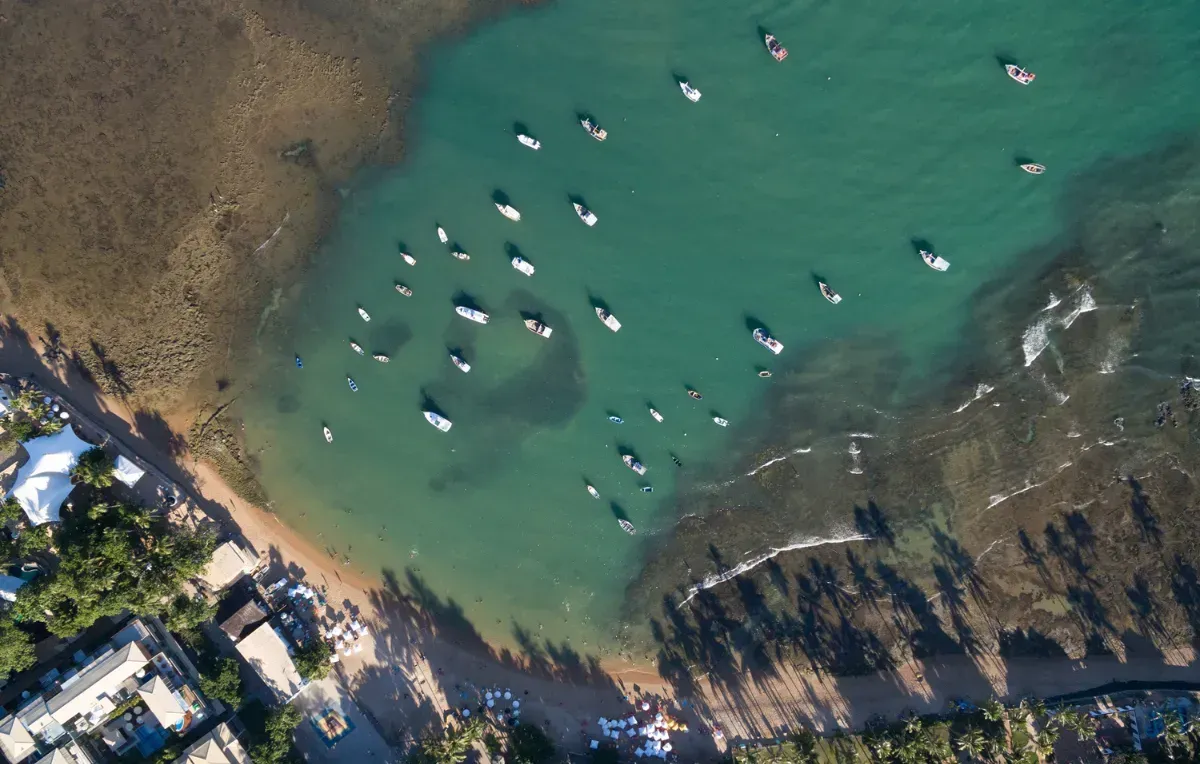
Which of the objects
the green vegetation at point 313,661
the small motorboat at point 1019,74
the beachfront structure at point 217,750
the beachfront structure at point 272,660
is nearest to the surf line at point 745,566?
the green vegetation at point 313,661

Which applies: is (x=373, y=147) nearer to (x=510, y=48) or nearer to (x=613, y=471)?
Result: (x=510, y=48)

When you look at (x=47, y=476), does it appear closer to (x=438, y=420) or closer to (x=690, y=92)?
(x=438, y=420)

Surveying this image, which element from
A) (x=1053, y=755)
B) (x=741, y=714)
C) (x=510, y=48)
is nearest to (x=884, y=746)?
(x=741, y=714)

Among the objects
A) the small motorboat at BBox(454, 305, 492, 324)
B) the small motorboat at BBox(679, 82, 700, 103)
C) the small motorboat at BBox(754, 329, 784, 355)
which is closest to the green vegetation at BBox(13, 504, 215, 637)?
the small motorboat at BBox(454, 305, 492, 324)

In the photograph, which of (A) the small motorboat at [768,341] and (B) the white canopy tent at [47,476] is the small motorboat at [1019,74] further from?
(B) the white canopy tent at [47,476]

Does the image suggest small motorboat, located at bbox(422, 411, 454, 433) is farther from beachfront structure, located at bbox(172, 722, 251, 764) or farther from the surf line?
beachfront structure, located at bbox(172, 722, 251, 764)

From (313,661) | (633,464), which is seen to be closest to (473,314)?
(633,464)
